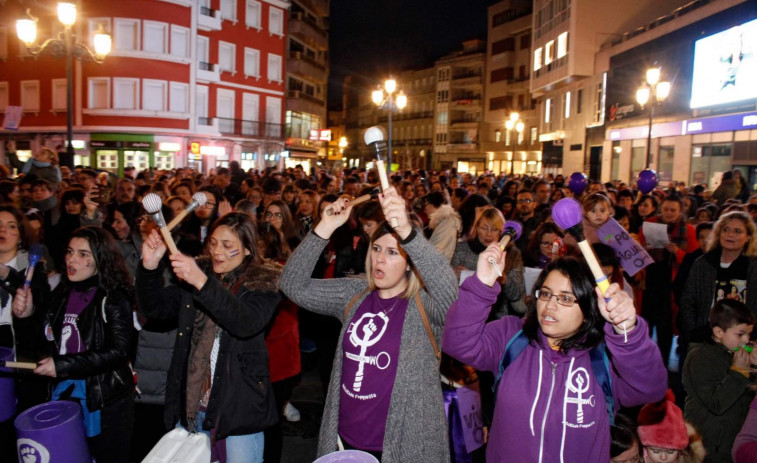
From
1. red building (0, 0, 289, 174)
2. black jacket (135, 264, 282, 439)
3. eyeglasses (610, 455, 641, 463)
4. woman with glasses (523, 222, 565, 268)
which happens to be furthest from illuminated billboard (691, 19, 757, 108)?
red building (0, 0, 289, 174)

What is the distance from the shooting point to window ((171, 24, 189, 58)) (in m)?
31.4

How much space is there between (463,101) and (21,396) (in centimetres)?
6220

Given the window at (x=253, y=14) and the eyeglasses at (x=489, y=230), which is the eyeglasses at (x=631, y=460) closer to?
the eyeglasses at (x=489, y=230)

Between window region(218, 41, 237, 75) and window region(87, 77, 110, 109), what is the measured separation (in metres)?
7.45

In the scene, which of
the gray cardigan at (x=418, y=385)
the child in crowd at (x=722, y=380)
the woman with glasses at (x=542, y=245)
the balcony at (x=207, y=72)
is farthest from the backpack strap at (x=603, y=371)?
the balcony at (x=207, y=72)

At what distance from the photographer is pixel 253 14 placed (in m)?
38.1

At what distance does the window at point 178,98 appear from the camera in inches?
1256

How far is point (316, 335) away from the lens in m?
6.51

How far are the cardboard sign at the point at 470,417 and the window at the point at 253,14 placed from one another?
38.3 metres

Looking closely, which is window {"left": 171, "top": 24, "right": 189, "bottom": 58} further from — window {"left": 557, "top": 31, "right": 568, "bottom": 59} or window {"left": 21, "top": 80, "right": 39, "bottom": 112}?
window {"left": 557, "top": 31, "right": 568, "bottom": 59}

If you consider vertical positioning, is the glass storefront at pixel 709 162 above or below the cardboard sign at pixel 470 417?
above

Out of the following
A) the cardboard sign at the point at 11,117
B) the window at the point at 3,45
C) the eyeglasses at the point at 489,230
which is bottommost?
the eyeglasses at the point at 489,230

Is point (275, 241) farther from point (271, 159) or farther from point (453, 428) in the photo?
point (271, 159)

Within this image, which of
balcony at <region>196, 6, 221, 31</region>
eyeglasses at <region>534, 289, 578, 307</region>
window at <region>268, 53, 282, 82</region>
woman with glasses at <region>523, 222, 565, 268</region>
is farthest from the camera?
window at <region>268, 53, 282, 82</region>
